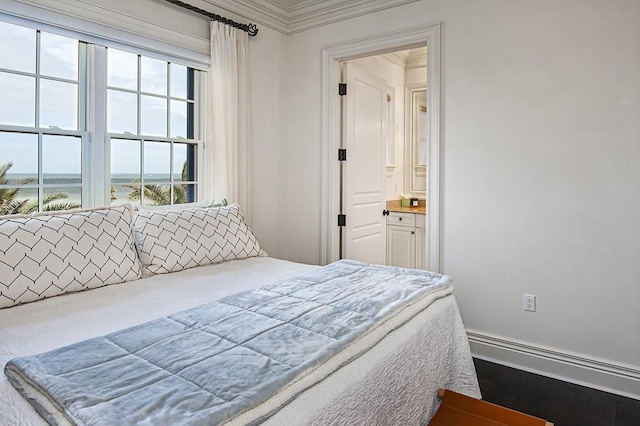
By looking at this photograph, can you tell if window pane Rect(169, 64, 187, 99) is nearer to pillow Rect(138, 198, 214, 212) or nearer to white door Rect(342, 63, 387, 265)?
pillow Rect(138, 198, 214, 212)

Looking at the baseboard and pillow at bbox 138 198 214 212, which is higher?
pillow at bbox 138 198 214 212

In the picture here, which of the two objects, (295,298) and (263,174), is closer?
(295,298)

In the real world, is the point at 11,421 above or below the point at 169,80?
below

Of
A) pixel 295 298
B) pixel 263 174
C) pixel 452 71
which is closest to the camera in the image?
pixel 295 298

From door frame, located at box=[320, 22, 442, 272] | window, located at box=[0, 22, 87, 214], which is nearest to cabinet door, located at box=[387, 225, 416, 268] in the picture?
door frame, located at box=[320, 22, 442, 272]

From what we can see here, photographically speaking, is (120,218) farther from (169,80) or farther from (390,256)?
(390,256)

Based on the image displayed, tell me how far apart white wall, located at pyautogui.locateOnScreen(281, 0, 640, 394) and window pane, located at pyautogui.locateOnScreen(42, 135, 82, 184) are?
2.43 meters

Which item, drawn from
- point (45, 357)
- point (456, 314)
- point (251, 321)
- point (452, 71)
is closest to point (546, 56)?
point (452, 71)

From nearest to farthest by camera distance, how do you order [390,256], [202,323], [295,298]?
[202,323]
[295,298]
[390,256]

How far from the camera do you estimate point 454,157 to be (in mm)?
2924

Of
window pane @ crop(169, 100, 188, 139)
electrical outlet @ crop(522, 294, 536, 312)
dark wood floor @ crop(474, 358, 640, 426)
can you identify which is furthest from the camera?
window pane @ crop(169, 100, 188, 139)

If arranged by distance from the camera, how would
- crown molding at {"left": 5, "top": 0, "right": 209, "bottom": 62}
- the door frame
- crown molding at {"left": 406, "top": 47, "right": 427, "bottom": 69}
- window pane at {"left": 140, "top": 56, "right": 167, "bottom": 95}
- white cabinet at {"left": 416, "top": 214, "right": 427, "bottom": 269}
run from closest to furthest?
crown molding at {"left": 5, "top": 0, "right": 209, "bottom": 62} < window pane at {"left": 140, "top": 56, "right": 167, "bottom": 95} < the door frame < white cabinet at {"left": 416, "top": 214, "right": 427, "bottom": 269} < crown molding at {"left": 406, "top": 47, "right": 427, "bottom": 69}

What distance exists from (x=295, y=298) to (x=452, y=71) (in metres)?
2.09

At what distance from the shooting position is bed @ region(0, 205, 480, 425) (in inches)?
40.8
